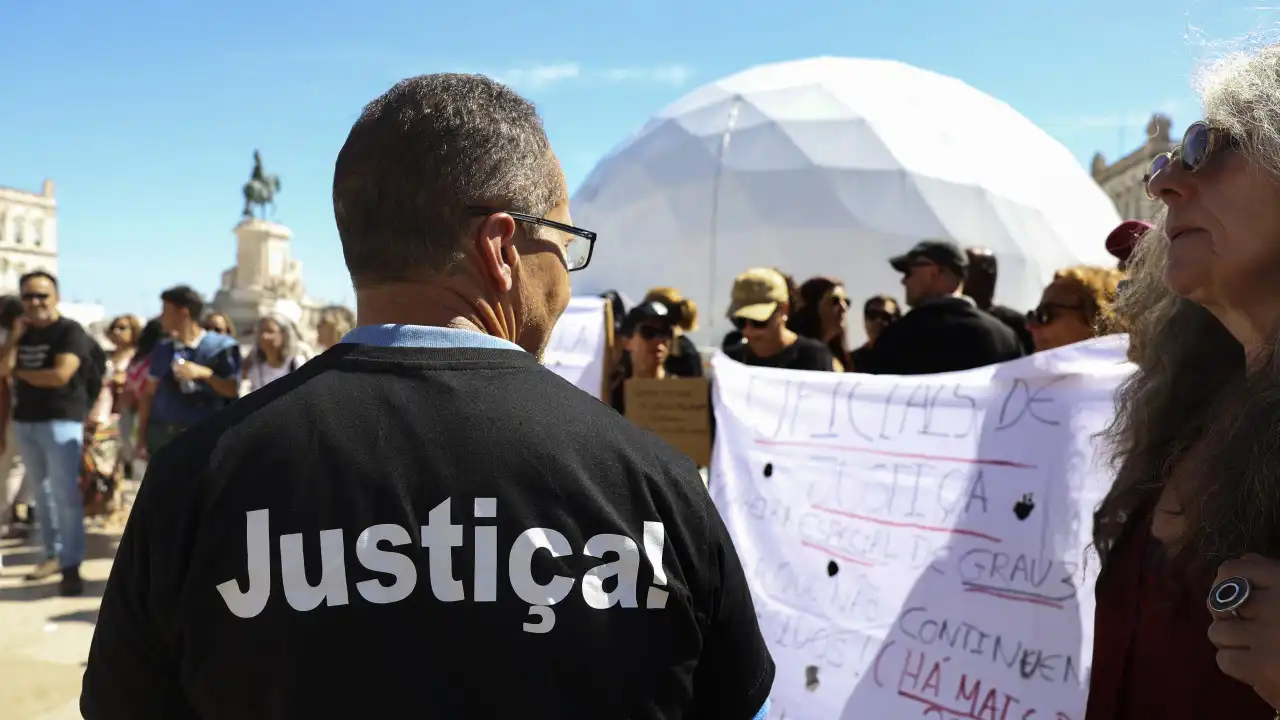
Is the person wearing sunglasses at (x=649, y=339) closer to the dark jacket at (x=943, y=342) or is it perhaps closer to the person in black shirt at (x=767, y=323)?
the person in black shirt at (x=767, y=323)

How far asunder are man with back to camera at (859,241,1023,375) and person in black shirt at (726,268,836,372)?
1.04 ft

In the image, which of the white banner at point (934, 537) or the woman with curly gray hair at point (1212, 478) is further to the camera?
the white banner at point (934, 537)

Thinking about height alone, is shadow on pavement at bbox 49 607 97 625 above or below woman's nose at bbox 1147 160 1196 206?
below

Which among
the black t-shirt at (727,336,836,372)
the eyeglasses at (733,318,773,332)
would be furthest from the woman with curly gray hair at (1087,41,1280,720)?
the eyeglasses at (733,318,773,332)

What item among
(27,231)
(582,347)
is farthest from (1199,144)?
(27,231)

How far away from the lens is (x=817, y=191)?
12375mm

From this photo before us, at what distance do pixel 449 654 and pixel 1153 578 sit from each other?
3.87 feet

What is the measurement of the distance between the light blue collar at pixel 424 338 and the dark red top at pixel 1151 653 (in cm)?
114

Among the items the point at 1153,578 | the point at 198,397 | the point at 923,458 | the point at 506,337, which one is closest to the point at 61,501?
the point at 198,397

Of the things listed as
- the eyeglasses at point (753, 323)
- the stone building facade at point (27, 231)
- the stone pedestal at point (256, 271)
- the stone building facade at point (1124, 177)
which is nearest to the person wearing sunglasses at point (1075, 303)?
the eyeglasses at point (753, 323)

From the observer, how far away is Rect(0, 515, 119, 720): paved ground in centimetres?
417

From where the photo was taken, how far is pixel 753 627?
119 centimetres

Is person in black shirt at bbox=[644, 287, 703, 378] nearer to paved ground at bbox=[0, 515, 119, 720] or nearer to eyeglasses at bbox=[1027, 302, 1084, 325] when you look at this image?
eyeglasses at bbox=[1027, 302, 1084, 325]

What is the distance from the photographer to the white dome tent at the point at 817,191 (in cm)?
1222
